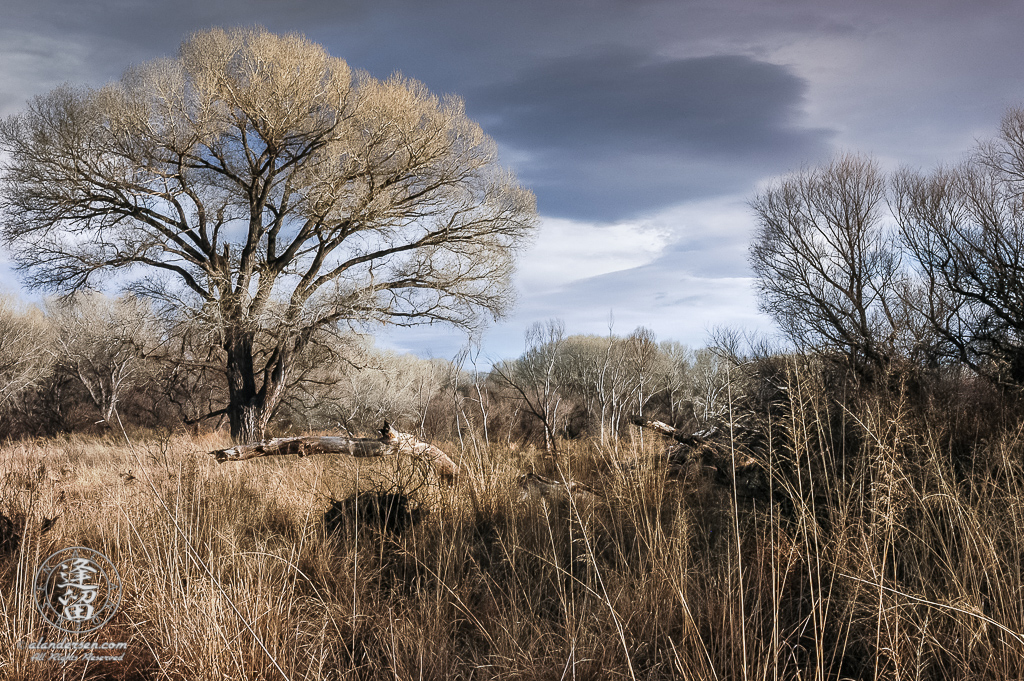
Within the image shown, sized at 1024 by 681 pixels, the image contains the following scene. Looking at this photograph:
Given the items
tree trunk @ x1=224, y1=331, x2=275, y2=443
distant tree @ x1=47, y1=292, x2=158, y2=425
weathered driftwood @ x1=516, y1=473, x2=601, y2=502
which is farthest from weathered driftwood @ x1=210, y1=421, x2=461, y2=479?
distant tree @ x1=47, y1=292, x2=158, y2=425

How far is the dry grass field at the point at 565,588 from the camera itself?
254cm

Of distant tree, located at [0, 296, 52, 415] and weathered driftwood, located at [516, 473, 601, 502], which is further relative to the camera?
distant tree, located at [0, 296, 52, 415]

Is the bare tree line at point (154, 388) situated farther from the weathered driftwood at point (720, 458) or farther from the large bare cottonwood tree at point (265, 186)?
the weathered driftwood at point (720, 458)

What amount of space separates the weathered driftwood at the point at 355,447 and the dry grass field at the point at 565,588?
Result: 0.89 meters

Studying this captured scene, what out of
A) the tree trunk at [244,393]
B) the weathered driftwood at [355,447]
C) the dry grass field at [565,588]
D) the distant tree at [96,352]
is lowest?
the dry grass field at [565,588]


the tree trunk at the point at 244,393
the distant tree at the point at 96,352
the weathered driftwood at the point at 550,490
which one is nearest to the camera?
the weathered driftwood at the point at 550,490

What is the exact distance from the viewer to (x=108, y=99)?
1411 cm

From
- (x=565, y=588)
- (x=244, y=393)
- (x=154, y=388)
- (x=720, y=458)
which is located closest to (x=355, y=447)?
(x=565, y=588)

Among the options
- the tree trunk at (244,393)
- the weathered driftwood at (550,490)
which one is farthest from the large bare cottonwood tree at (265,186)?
the weathered driftwood at (550,490)

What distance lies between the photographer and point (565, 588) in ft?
11.7

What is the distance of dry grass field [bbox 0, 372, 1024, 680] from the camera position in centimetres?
254

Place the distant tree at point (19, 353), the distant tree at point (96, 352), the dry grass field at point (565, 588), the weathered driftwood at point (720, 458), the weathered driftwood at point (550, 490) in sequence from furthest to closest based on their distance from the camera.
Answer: the distant tree at point (96, 352), the distant tree at point (19, 353), the weathered driftwood at point (720, 458), the weathered driftwood at point (550, 490), the dry grass field at point (565, 588)

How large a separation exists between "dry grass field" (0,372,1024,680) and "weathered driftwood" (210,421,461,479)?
89 cm

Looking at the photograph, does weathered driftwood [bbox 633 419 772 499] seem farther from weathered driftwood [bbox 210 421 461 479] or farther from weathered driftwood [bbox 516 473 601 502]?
weathered driftwood [bbox 210 421 461 479]
